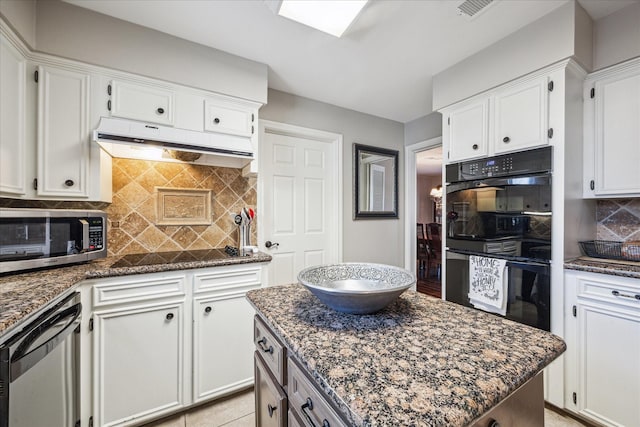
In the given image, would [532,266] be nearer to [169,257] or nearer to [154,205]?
[169,257]

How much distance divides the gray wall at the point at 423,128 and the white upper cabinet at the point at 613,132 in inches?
54.4

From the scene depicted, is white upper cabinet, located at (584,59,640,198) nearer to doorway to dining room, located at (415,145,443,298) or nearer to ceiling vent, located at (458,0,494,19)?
ceiling vent, located at (458,0,494,19)

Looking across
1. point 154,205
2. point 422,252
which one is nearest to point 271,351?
point 154,205

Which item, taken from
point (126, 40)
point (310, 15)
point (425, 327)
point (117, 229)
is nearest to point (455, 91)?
point (310, 15)

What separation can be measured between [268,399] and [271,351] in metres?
0.21

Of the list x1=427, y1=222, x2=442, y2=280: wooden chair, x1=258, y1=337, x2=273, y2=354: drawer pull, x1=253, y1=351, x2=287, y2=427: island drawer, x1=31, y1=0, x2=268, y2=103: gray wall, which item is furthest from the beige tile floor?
x1=427, y1=222, x2=442, y2=280: wooden chair

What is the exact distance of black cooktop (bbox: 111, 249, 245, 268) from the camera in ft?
5.54

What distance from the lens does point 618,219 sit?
1866mm

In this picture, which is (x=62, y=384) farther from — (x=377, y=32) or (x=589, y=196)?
(x=589, y=196)

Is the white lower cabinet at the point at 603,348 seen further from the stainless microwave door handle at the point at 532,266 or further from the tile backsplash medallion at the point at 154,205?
the tile backsplash medallion at the point at 154,205

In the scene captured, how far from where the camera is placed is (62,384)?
4.06 ft

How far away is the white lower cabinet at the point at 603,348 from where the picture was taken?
4.78 feet

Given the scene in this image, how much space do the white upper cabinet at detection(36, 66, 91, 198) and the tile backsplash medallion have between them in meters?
0.23

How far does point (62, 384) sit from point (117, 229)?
102cm
